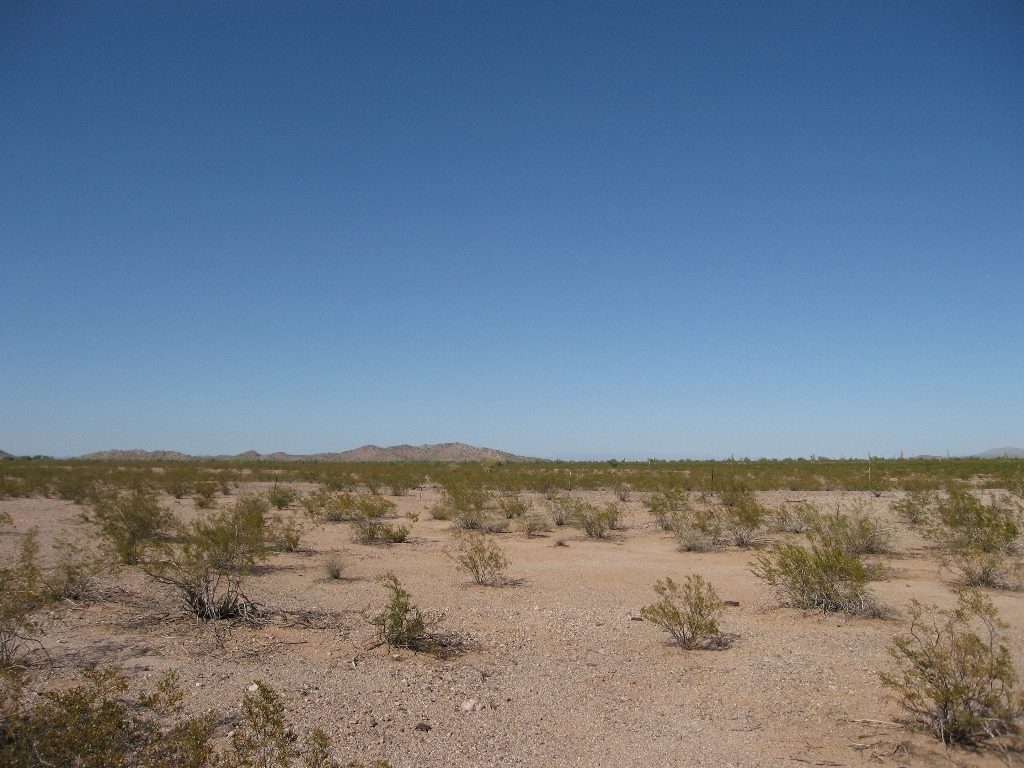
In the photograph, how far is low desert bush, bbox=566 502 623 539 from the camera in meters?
20.3

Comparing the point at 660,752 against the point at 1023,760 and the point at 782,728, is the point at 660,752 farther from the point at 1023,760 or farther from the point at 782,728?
the point at 1023,760

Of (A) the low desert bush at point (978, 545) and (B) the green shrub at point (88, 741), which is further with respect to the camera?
(A) the low desert bush at point (978, 545)

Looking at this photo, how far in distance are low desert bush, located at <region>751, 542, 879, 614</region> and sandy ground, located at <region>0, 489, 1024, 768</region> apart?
14.2 inches

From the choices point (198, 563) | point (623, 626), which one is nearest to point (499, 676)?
point (623, 626)

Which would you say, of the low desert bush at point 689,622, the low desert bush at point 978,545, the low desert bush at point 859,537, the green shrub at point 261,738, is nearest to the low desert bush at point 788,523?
the low desert bush at point 859,537

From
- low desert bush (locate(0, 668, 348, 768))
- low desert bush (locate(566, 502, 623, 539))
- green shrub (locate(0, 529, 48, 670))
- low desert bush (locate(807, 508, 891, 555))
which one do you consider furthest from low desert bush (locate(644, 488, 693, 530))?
low desert bush (locate(0, 668, 348, 768))

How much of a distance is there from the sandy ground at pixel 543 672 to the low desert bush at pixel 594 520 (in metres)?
6.54

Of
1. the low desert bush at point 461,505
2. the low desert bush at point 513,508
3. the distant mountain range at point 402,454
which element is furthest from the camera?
the distant mountain range at point 402,454

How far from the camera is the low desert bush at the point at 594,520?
20312mm

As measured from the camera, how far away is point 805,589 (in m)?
11.2

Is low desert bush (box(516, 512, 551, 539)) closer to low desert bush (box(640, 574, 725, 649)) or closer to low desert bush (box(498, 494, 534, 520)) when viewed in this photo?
low desert bush (box(498, 494, 534, 520))

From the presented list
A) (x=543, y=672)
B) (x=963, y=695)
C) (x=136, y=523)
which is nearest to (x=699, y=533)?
(x=543, y=672)

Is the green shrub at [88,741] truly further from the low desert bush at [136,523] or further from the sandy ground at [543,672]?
the low desert bush at [136,523]

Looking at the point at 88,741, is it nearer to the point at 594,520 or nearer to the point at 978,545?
the point at 978,545
